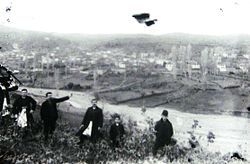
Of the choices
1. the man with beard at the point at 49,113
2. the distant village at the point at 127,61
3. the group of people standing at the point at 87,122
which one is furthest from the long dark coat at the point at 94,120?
the distant village at the point at 127,61

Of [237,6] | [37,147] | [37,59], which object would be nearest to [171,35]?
[237,6]

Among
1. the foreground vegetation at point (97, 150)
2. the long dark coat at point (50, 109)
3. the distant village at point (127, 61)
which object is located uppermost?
the distant village at point (127, 61)

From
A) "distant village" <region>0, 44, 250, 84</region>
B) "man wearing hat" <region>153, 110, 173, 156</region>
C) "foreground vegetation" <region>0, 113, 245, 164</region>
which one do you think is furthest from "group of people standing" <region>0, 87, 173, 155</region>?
"distant village" <region>0, 44, 250, 84</region>

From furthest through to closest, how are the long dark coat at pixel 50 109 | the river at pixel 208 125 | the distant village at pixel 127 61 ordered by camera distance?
the long dark coat at pixel 50 109 → the distant village at pixel 127 61 → the river at pixel 208 125

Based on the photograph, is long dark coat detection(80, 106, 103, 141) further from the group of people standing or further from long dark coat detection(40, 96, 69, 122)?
long dark coat detection(40, 96, 69, 122)

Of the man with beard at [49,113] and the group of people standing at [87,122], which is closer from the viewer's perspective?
the group of people standing at [87,122]

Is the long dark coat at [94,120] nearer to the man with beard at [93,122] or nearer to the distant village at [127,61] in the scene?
the man with beard at [93,122]

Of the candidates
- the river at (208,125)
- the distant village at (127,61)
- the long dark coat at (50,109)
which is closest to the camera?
the river at (208,125)

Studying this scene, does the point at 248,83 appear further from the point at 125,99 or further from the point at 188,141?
the point at 125,99
